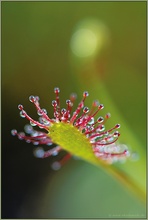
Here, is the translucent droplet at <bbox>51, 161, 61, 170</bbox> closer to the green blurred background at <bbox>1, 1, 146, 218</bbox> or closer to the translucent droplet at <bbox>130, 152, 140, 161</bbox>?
the green blurred background at <bbox>1, 1, 146, 218</bbox>

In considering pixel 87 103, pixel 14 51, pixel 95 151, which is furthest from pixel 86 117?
pixel 14 51

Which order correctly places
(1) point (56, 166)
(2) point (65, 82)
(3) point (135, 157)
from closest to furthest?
(3) point (135, 157)
(1) point (56, 166)
(2) point (65, 82)

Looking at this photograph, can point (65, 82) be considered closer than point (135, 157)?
No

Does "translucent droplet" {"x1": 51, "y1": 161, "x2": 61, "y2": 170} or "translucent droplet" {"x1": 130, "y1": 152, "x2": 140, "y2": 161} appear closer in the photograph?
"translucent droplet" {"x1": 130, "y1": 152, "x2": 140, "y2": 161}

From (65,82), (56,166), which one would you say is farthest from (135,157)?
(65,82)

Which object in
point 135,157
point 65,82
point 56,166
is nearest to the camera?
point 135,157

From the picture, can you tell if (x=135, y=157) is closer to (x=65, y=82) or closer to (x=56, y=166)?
(x=56, y=166)

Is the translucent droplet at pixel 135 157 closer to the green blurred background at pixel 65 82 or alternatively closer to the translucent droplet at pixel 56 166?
the green blurred background at pixel 65 82

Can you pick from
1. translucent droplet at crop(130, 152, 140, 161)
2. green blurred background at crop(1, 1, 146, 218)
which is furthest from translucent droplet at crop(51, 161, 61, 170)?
translucent droplet at crop(130, 152, 140, 161)
